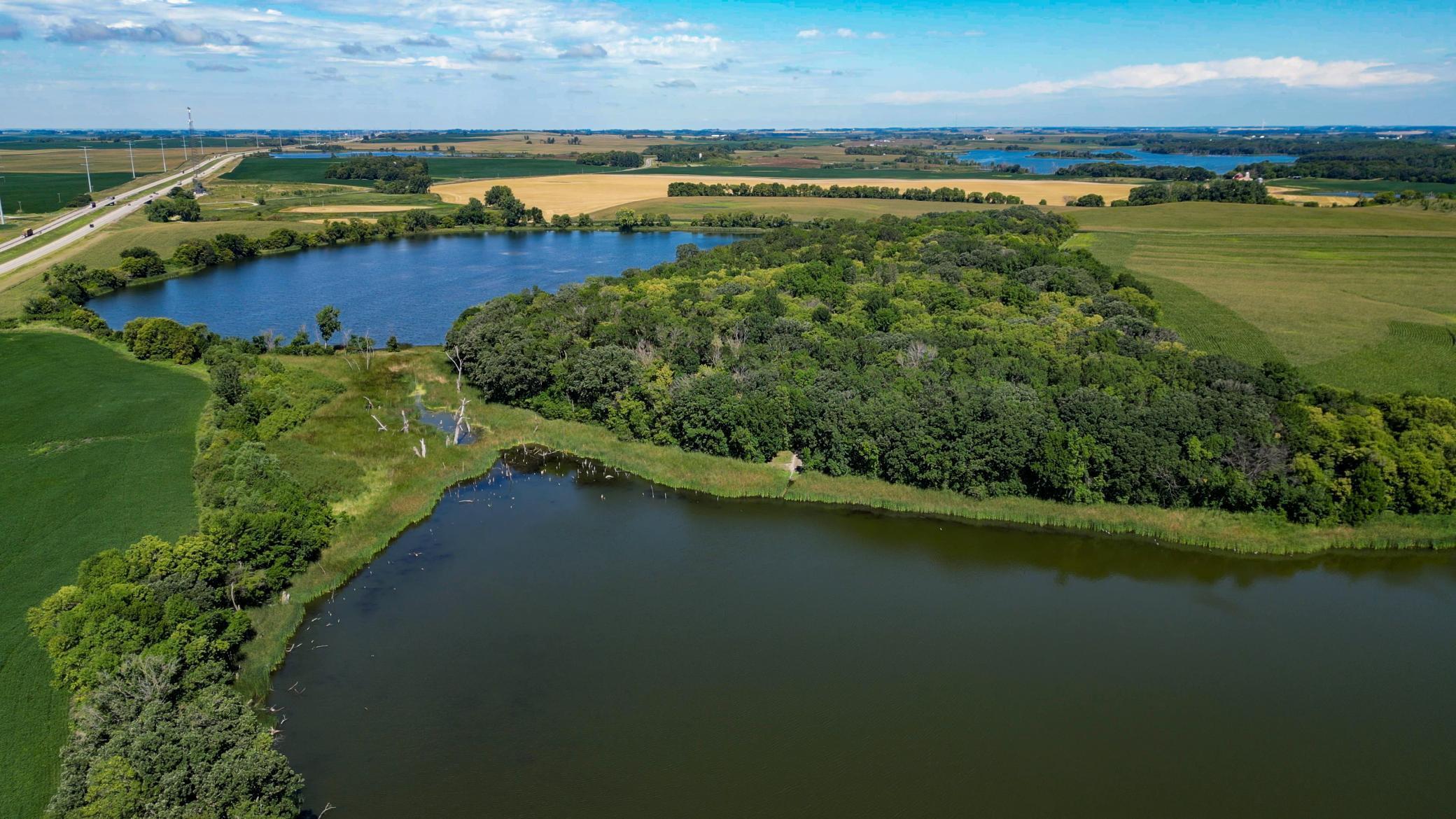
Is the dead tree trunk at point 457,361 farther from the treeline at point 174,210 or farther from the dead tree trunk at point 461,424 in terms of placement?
the treeline at point 174,210

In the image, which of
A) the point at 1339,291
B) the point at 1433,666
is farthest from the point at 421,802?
the point at 1339,291

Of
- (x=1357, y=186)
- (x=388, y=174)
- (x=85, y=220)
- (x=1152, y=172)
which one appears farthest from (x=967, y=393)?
(x=388, y=174)

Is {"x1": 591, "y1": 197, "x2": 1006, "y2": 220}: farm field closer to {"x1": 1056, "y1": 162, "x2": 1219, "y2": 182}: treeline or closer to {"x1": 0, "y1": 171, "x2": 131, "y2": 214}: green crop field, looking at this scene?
{"x1": 1056, "y1": 162, "x2": 1219, "y2": 182}: treeline

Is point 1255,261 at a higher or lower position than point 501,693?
higher

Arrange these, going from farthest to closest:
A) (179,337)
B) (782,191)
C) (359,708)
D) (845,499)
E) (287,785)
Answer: (782,191), (179,337), (845,499), (359,708), (287,785)

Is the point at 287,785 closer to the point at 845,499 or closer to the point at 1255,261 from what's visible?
the point at 845,499

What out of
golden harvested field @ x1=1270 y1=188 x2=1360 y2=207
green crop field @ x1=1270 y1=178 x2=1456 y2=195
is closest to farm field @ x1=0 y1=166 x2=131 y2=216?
golden harvested field @ x1=1270 y1=188 x2=1360 y2=207
